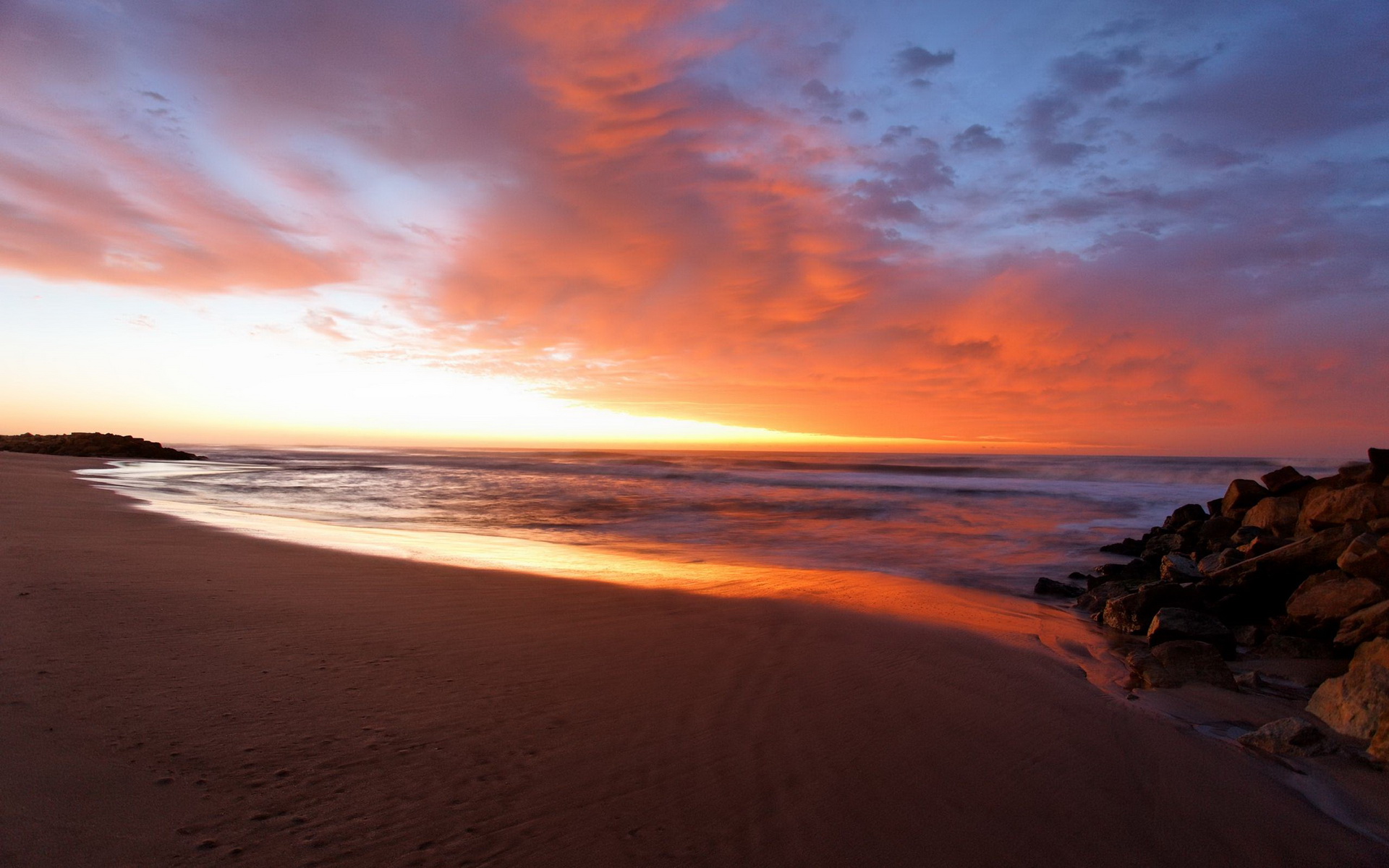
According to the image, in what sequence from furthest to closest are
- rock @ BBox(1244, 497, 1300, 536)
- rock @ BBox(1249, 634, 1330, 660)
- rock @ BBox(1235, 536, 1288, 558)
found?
rock @ BBox(1244, 497, 1300, 536), rock @ BBox(1235, 536, 1288, 558), rock @ BBox(1249, 634, 1330, 660)

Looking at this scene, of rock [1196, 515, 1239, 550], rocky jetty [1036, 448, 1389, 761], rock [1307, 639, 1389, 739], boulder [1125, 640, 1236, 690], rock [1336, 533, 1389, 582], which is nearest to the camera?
rock [1307, 639, 1389, 739]

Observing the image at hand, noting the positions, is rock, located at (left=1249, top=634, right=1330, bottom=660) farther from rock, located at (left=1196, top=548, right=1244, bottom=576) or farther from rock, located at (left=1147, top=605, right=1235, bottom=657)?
rock, located at (left=1196, top=548, right=1244, bottom=576)

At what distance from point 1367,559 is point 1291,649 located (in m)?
1.19

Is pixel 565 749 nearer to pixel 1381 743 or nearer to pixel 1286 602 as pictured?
pixel 1381 743

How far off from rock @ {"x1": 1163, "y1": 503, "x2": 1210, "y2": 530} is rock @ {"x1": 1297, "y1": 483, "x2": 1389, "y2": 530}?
4473 millimetres

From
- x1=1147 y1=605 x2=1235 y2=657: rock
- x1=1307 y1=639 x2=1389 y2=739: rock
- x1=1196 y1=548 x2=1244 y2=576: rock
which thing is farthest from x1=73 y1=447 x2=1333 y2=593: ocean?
x1=1307 y1=639 x2=1389 y2=739: rock

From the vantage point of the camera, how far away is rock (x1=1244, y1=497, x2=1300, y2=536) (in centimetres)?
1002

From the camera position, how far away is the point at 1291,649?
601cm

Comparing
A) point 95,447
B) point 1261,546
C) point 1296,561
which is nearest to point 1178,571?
point 1261,546

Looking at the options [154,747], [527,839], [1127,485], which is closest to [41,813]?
[154,747]

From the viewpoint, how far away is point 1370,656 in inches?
184

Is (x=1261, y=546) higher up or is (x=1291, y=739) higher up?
(x=1261, y=546)

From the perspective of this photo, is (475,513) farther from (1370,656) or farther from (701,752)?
(1370,656)

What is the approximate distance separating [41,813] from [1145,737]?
5401mm
